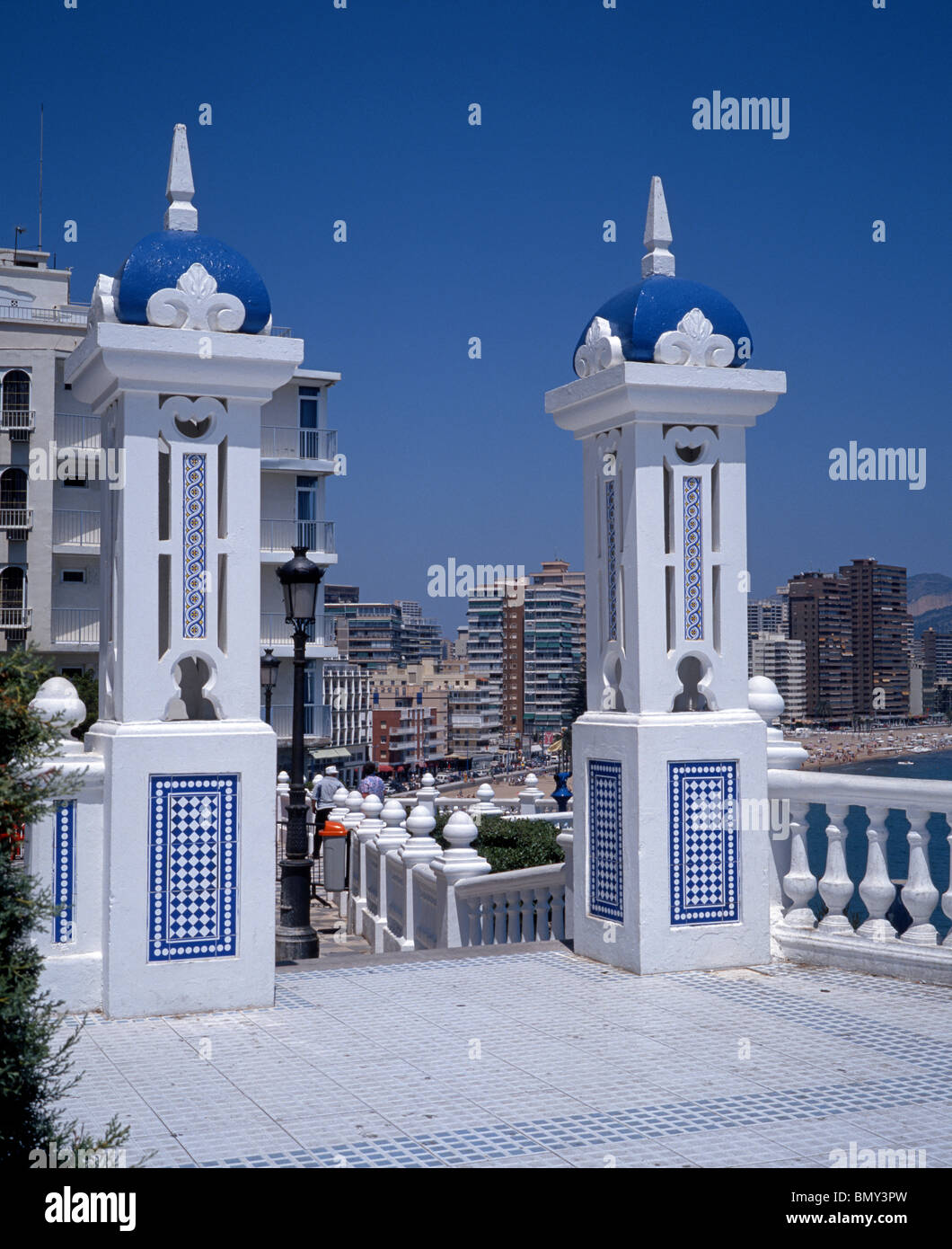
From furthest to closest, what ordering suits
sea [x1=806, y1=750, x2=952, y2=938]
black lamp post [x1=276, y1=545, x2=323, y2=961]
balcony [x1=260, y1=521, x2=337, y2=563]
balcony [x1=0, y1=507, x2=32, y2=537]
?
1. balcony [x1=0, y1=507, x2=32, y2=537]
2. balcony [x1=260, y1=521, x2=337, y2=563]
3. sea [x1=806, y1=750, x2=952, y2=938]
4. black lamp post [x1=276, y1=545, x2=323, y2=961]

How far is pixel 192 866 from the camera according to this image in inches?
252

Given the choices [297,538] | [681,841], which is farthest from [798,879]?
[297,538]

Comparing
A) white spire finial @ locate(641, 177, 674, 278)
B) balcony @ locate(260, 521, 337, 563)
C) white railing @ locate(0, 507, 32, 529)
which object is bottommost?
white spire finial @ locate(641, 177, 674, 278)

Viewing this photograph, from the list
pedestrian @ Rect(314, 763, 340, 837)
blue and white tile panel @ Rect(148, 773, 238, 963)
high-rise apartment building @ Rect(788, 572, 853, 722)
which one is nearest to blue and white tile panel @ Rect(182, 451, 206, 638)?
blue and white tile panel @ Rect(148, 773, 238, 963)

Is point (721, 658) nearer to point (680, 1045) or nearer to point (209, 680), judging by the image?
point (680, 1045)

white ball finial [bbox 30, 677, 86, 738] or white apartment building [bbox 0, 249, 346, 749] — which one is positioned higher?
white apartment building [bbox 0, 249, 346, 749]

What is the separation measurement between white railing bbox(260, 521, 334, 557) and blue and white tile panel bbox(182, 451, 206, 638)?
30.1 metres

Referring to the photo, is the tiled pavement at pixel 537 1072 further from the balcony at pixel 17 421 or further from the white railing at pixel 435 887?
the balcony at pixel 17 421

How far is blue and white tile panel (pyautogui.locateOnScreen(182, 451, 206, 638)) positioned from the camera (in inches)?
257

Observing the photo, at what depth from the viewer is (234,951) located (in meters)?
6.46

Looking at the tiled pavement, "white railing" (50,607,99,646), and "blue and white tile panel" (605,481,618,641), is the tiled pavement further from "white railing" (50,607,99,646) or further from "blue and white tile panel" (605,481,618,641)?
"white railing" (50,607,99,646)

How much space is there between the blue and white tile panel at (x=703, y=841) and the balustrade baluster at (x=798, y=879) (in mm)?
369

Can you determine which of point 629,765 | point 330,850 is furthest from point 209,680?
point 330,850
